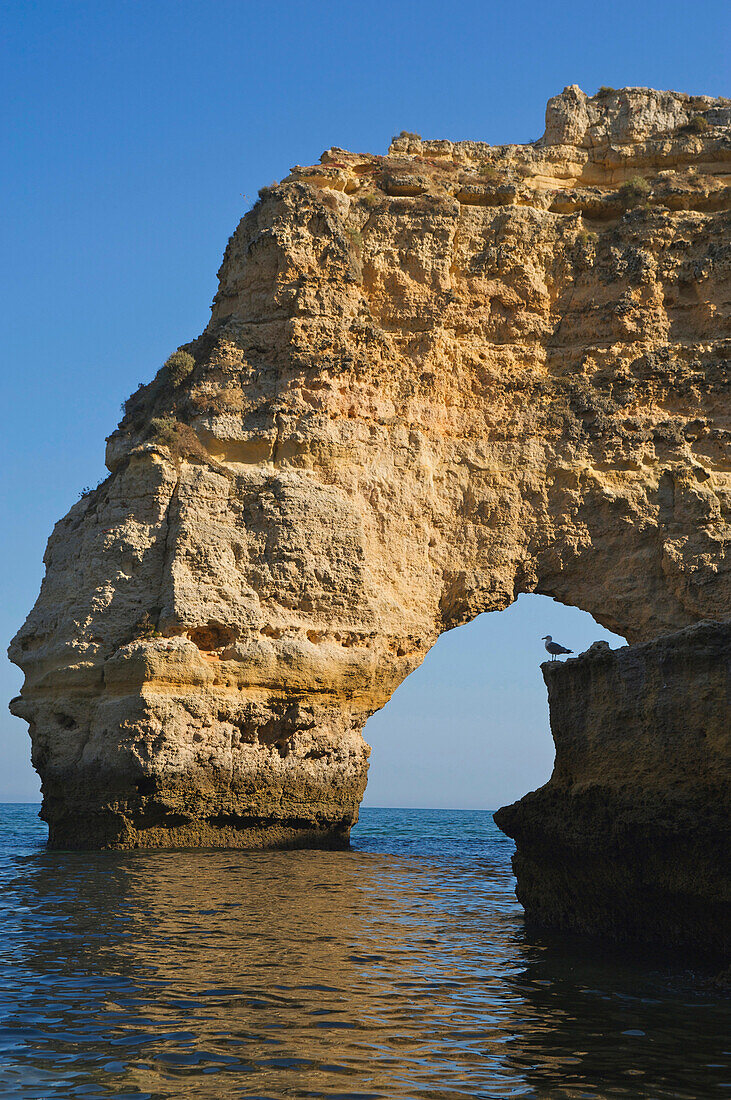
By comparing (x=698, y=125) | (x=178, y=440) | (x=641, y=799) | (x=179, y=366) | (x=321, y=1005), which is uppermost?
(x=698, y=125)

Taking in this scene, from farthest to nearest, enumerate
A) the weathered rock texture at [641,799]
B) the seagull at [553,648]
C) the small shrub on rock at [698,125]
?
the small shrub on rock at [698,125] → the seagull at [553,648] → the weathered rock texture at [641,799]

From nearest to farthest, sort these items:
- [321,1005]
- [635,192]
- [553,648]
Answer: [321,1005] < [553,648] < [635,192]

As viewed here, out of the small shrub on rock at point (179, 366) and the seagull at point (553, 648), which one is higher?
the small shrub on rock at point (179, 366)

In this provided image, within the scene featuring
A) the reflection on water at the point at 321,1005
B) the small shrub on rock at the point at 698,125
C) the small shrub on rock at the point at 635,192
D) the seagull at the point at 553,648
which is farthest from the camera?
the small shrub on rock at the point at 698,125

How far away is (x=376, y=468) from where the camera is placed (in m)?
17.1

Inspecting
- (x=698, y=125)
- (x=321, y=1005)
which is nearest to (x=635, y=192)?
(x=698, y=125)

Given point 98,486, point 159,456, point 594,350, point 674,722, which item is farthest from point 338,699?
point 674,722

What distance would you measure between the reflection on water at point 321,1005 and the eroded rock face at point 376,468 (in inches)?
204

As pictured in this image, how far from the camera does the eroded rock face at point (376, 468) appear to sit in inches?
578

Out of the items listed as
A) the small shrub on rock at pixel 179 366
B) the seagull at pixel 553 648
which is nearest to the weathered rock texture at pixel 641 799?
the seagull at pixel 553 648

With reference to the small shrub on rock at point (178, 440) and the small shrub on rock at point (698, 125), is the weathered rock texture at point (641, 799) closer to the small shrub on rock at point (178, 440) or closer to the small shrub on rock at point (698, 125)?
the small shrub on rock at point (178, 440)

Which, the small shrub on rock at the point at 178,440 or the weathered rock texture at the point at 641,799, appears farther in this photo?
the small shrub on rock at the point at 178,440

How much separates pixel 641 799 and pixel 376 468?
35.8ft

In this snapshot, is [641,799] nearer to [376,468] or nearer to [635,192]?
[376,468]
